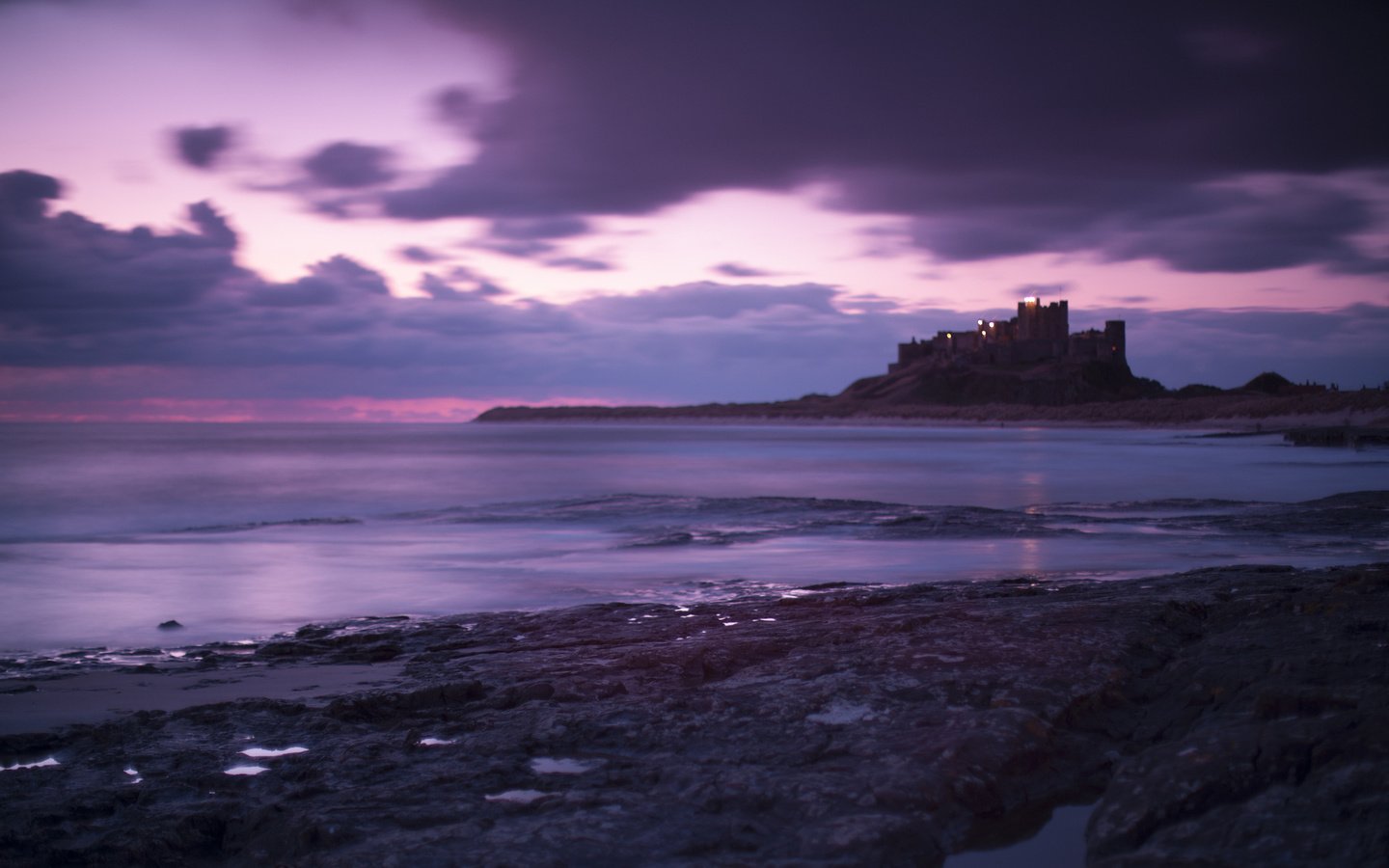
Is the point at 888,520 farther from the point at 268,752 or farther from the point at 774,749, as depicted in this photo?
the point at 268,752

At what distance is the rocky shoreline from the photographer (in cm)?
283

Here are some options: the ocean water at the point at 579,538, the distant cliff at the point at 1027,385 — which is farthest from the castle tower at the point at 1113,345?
the ocean water at the point at 579,538

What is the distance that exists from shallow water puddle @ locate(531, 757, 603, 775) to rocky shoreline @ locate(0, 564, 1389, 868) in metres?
0.02

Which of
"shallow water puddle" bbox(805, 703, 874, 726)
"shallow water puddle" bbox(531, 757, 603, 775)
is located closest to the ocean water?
"shallow water puddle" bbox(805, 703, 874, 726)

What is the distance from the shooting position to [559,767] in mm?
3553

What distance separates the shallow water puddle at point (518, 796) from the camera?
3.22 meters

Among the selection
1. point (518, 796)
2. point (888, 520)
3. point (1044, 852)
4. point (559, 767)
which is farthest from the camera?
point (888, 520)

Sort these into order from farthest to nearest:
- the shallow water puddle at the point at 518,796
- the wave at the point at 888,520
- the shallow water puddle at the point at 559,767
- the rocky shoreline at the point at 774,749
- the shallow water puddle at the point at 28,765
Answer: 1. the wave at the point at 888,520
2. the shallow water puddle at the point at 28,765
3. the shallow water puddle at the point at 559,767
4. the shallow water puddle at the point at 518,796
5. the rocky shoreline at the point at 774,749

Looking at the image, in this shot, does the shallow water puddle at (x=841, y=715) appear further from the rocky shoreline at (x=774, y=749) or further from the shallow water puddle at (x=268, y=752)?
the shallow water puddle at (x=268, y=752)

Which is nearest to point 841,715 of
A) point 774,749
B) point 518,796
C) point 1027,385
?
point 774,749

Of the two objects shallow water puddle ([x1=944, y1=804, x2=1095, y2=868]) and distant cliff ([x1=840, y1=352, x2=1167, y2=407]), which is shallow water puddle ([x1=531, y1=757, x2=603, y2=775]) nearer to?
shallow water puddle ([x1=944, y1=804, x2=1095, y2=868])

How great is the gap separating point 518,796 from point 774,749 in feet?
3.00

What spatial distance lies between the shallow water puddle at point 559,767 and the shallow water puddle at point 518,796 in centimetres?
16

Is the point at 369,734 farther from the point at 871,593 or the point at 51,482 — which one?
the point at 51,482
